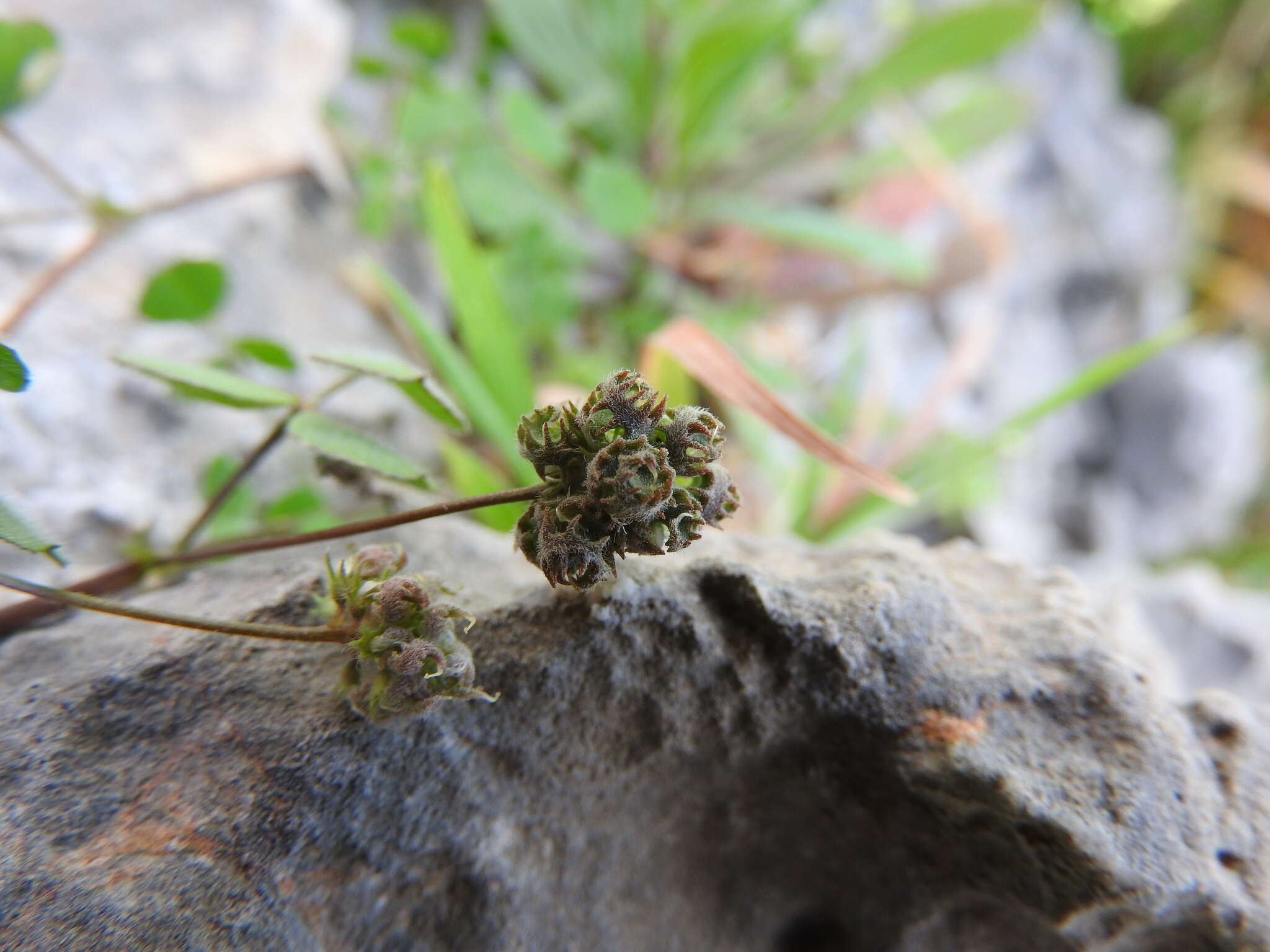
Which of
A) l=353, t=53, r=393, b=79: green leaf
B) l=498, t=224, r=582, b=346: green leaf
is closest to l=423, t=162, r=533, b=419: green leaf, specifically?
l=498, t=224, r=582, b=346: green leaf

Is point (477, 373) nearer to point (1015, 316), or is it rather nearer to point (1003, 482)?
point (1003, 482)

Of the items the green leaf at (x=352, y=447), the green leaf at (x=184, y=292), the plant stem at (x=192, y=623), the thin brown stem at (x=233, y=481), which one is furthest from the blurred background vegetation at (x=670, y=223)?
the plant stem at (x=192, y=623)

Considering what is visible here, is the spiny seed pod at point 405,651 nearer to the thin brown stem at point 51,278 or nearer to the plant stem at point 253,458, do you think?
the plant stem at point 253,458

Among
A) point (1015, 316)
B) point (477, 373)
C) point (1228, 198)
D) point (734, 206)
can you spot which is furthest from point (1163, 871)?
point (1228, 198)

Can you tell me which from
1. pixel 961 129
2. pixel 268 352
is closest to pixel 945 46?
pixel 961 129

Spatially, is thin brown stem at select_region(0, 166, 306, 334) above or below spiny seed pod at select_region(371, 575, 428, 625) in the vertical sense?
above

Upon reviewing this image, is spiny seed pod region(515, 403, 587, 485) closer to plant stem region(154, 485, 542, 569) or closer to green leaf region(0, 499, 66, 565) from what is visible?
plant stem region(154, 485, 542, 569)

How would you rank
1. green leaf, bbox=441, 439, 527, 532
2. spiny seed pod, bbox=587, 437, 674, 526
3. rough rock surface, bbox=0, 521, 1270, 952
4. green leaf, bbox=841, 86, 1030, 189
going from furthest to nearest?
green leaf, bbox=841, 86, 1030, 189 < green leaf, bbox=441, 439, 527, 532 < rough rock surface, bbox=0, 521, 1270, 952 < spiny seed pod, bbox=587, 437, 674, 526

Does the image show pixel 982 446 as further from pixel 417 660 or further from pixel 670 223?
pixel 417 660
